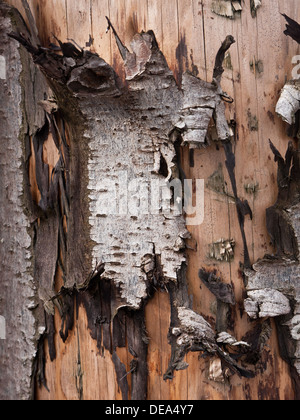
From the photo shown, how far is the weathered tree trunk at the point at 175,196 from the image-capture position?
137 centimetres

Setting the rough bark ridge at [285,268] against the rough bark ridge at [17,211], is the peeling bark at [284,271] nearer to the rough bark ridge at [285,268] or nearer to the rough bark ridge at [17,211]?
the rough bark ridge at [285,268]

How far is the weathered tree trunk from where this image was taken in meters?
1.37

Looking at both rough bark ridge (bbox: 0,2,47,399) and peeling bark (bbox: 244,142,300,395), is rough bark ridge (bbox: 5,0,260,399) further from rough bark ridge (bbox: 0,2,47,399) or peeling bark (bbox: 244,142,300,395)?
peeling bark (bbox: 244,142,300,395)

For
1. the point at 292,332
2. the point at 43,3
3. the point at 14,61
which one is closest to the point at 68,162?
the point at 14,61

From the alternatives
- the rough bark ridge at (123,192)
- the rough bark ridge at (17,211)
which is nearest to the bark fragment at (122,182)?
the rough bark ridge at (123,192)

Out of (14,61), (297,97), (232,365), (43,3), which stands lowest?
(232,365)

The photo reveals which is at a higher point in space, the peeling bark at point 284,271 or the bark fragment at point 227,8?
the bark fragment at point 227,8

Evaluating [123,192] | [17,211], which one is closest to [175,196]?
[123,192]

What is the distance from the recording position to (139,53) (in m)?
1.36

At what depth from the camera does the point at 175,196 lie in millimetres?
1421

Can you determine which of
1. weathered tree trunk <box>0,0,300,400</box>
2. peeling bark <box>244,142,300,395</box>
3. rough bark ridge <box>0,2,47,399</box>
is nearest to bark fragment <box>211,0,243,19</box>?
weathered tree trunk <box>0,0,300,400</box>

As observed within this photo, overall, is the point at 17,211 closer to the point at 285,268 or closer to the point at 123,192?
the point at 123,192

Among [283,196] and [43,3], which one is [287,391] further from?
[43,3]
